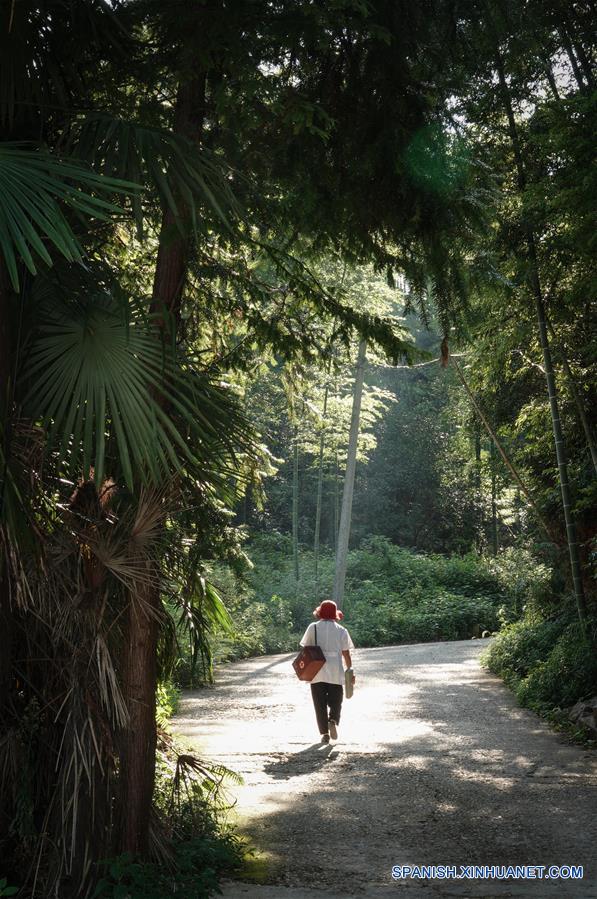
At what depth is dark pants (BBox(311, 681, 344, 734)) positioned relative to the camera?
9.46 m

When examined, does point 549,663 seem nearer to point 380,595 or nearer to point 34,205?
point 34,205

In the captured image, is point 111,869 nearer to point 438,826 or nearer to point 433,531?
point 438,826

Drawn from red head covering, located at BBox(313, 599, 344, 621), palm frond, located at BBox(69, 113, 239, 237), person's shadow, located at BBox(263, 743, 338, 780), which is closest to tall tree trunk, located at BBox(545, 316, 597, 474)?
red head covering, located at BBox(313, 599, 344, 621)

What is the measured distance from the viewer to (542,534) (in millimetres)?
16656

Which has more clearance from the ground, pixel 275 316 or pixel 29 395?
pixel 275 316

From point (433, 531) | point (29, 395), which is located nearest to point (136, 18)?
point (29, 395)

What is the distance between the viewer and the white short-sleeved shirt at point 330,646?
31.1 ft

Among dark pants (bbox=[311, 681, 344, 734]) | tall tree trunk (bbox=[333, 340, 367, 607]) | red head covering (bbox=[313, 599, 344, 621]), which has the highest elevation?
tall tree trunk (bbox=[333, 340, 367, 607])

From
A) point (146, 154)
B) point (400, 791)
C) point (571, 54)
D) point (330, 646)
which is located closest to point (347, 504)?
point (330, 646)

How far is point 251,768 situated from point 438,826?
2.45m

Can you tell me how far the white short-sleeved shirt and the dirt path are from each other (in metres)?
0.72

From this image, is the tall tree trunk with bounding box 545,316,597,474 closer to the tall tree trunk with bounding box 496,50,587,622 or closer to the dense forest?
the tall tree trunk with bounding box 496,50,587,622

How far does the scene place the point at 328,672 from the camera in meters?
9.48

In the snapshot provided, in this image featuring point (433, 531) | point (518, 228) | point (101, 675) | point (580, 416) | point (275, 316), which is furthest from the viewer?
point (433, 531)
